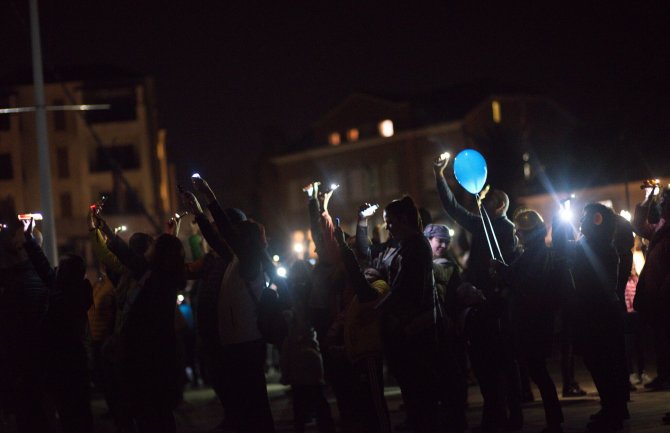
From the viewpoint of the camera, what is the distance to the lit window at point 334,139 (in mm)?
69000

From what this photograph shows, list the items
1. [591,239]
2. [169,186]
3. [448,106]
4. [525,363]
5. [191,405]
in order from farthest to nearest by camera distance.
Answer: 1. [169,186]
2. [448,106]
3. [191,405]
4. [591,239]
5. [525,363]

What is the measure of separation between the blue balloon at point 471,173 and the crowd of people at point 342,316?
17 centimetres

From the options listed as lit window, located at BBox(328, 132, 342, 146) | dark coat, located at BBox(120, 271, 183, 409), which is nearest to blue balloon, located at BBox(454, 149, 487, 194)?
dark coat, located at BBox(120, 271, 183, 409)

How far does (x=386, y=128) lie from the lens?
66188 millimetres

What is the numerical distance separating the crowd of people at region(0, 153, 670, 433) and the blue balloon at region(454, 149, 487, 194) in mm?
173

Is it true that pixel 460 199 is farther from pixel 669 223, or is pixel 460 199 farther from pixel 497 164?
pixel 669 223

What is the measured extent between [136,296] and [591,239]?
4523mm

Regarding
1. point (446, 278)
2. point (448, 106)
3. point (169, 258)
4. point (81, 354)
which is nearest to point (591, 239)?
point (446, 278)

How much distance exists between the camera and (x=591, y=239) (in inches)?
433

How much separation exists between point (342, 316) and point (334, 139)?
59701mm

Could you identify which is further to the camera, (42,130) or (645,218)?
(42,130)

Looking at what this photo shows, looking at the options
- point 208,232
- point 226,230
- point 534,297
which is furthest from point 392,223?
point 534,297

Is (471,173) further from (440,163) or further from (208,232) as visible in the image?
(208,232)

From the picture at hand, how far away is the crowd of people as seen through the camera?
889 centimetres
